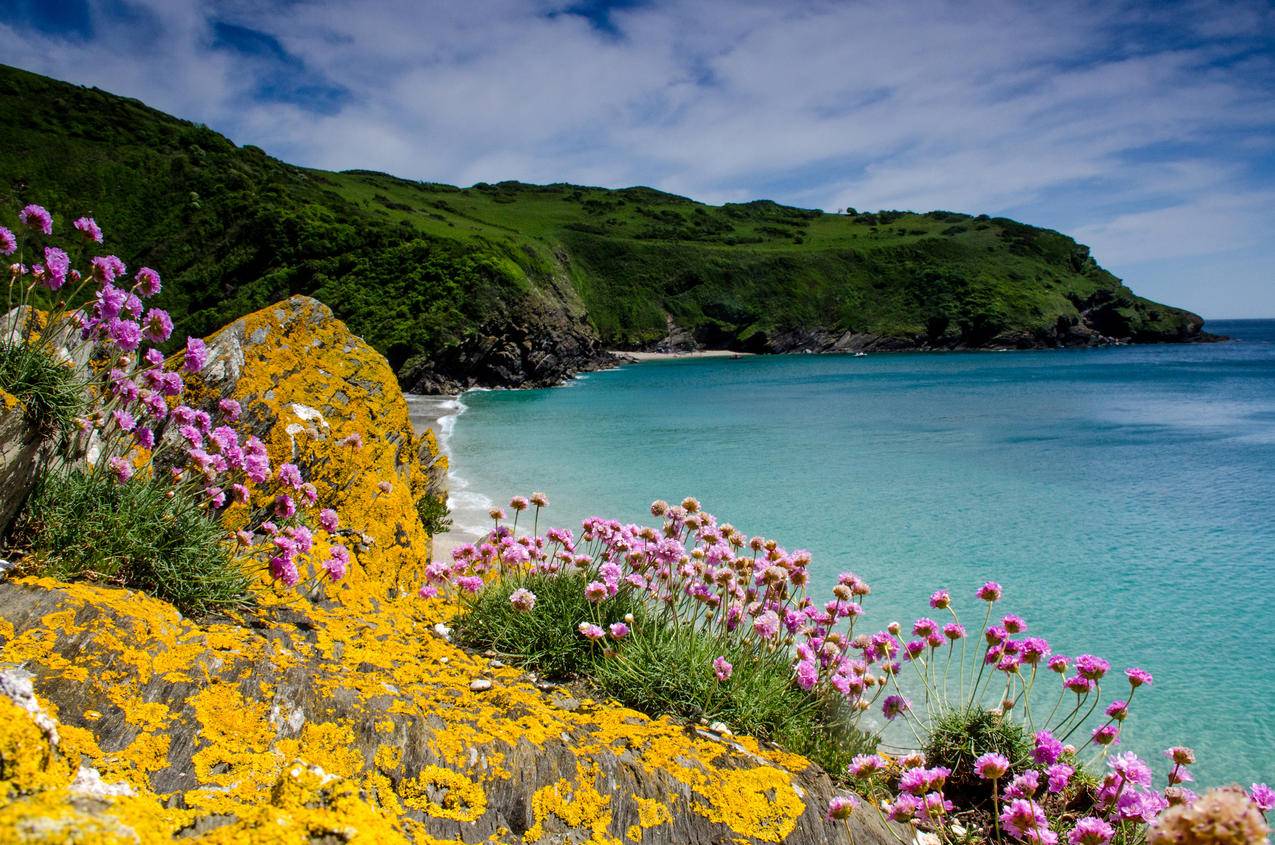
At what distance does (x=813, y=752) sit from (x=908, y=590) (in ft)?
27.4

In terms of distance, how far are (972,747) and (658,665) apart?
279cm

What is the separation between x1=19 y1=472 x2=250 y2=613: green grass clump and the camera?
3.95 metres

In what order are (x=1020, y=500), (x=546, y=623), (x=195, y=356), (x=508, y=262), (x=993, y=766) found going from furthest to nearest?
(x=508, y=262) < (x=1020, y=500) < (x=195, y=356) < (x=546, y=623) < (x=993, y=766)

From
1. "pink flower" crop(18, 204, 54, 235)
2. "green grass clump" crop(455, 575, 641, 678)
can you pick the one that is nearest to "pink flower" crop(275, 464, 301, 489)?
"green grass clump" crop(455, 575, 641, 678)

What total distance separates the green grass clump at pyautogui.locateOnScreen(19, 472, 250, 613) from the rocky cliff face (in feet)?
0.92

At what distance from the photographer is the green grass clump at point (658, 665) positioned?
4.73m

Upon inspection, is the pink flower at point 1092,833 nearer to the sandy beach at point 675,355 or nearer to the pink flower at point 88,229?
the pink flower at point 88,229

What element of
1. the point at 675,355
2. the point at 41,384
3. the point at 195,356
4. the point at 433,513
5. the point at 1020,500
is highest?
the point at 675,355

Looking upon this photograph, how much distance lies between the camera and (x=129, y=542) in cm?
411

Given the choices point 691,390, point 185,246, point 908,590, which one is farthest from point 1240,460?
point 185,246

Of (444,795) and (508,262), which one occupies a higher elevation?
(508,262)

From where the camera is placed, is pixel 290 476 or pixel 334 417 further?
pixel 334 417

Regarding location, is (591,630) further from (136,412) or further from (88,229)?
(88,229)

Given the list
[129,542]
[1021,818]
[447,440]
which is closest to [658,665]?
[1021,818]
